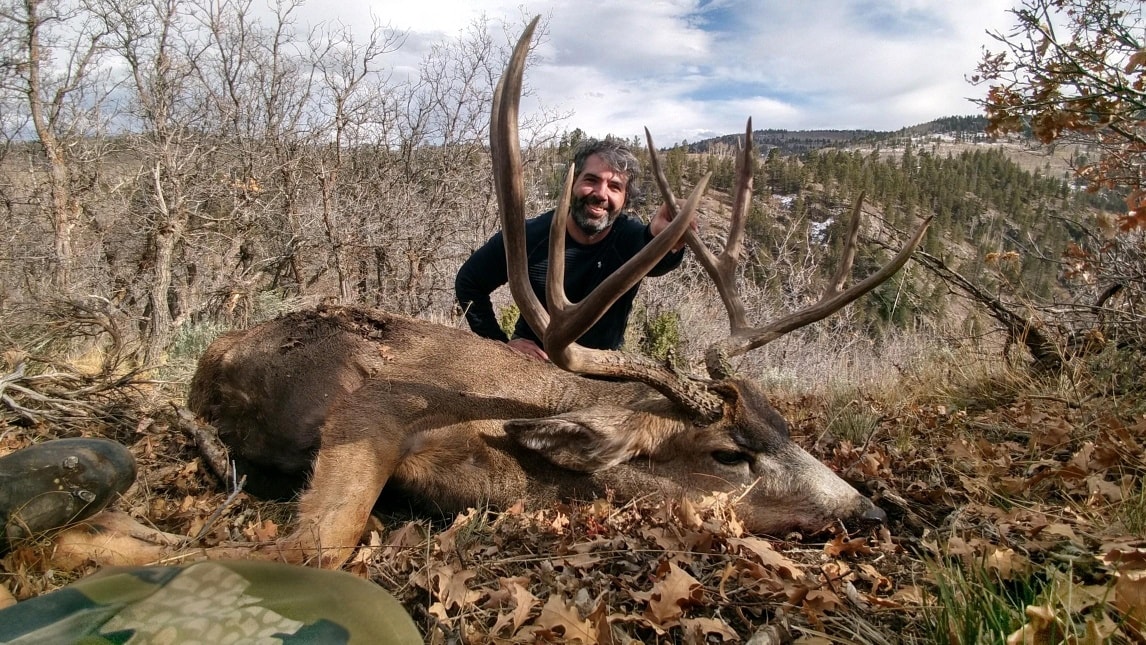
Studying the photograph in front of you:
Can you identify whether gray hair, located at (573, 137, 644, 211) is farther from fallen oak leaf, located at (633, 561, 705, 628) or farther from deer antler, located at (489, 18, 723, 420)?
fallen oak leaf, located at (633, 561, 705, 628)

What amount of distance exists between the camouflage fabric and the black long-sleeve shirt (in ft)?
12.5

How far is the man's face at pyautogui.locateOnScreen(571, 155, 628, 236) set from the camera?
17.6 ft

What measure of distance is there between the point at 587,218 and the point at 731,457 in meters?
2.56

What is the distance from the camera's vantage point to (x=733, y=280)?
4.41m

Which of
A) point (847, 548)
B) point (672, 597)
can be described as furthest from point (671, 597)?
point (847, 548)

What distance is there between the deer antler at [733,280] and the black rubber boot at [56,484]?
3074mm

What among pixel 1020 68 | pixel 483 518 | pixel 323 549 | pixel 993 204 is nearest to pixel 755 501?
pixel 483 518

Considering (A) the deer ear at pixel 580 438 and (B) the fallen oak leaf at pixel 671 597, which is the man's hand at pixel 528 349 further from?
(B) the fallen oak leaf at pixel 671 597

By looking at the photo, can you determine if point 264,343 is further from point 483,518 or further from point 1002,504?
point 1002,504

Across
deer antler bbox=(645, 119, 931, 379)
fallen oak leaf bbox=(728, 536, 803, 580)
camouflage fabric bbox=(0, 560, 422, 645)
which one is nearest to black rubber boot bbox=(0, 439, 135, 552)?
camouflage fabric bbox=(0, 560, 422, 645)

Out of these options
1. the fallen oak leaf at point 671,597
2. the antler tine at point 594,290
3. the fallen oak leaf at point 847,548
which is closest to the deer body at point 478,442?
the fallen oak leaf at point 847,548

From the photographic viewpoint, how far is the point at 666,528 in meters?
2.78

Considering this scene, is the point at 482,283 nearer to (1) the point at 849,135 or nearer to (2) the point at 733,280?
(2) the point at 733,280

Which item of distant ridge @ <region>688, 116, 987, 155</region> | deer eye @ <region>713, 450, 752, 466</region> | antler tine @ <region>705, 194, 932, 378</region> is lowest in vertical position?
deer eye @ <region>713, 450, 752, 466</region>
